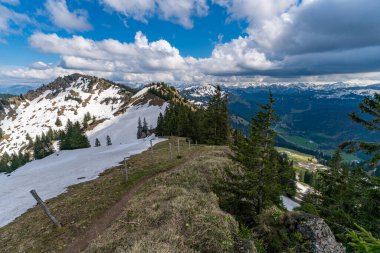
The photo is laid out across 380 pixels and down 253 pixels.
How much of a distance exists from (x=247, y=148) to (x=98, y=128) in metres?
165

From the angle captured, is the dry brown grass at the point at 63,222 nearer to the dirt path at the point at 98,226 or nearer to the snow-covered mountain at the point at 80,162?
the dirt path at the point at 98,226

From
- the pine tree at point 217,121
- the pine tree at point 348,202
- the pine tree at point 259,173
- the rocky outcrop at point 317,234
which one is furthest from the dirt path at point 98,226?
the pine tree at point 217,121

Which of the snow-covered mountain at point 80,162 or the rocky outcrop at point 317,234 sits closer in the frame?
the rocky outcrop at point 317,234

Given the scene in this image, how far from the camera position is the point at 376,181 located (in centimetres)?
1096

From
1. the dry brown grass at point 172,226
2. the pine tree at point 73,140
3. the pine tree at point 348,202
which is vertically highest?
the dry brown grass at point 172,226

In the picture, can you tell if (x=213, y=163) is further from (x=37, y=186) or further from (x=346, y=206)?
(x=37, y=186)

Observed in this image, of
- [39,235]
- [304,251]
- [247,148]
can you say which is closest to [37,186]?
[39,235]

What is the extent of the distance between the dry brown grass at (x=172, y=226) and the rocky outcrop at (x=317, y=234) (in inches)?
127

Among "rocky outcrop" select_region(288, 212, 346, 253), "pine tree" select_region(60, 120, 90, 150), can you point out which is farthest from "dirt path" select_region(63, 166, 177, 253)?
"pine tree" select_region(60, 120, 90, 150)

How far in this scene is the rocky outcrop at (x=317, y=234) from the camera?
9.81m

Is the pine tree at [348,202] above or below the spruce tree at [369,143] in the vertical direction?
below

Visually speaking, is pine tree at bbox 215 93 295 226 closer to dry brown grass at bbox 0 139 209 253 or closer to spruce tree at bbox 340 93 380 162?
spruce tree at bbox 340 93 380 162

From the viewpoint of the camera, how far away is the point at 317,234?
9.98 meters

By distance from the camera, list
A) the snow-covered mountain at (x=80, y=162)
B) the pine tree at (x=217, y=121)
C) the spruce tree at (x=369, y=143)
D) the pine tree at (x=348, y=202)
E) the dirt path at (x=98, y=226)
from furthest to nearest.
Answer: the pine tree at (x=217, y=121), the snow-covered mountain at (x=80, y=162), the dirt path at (x=98, y=226), the pine tree at (x=348, y=202), the spruce tree at (x=369, y=143)
